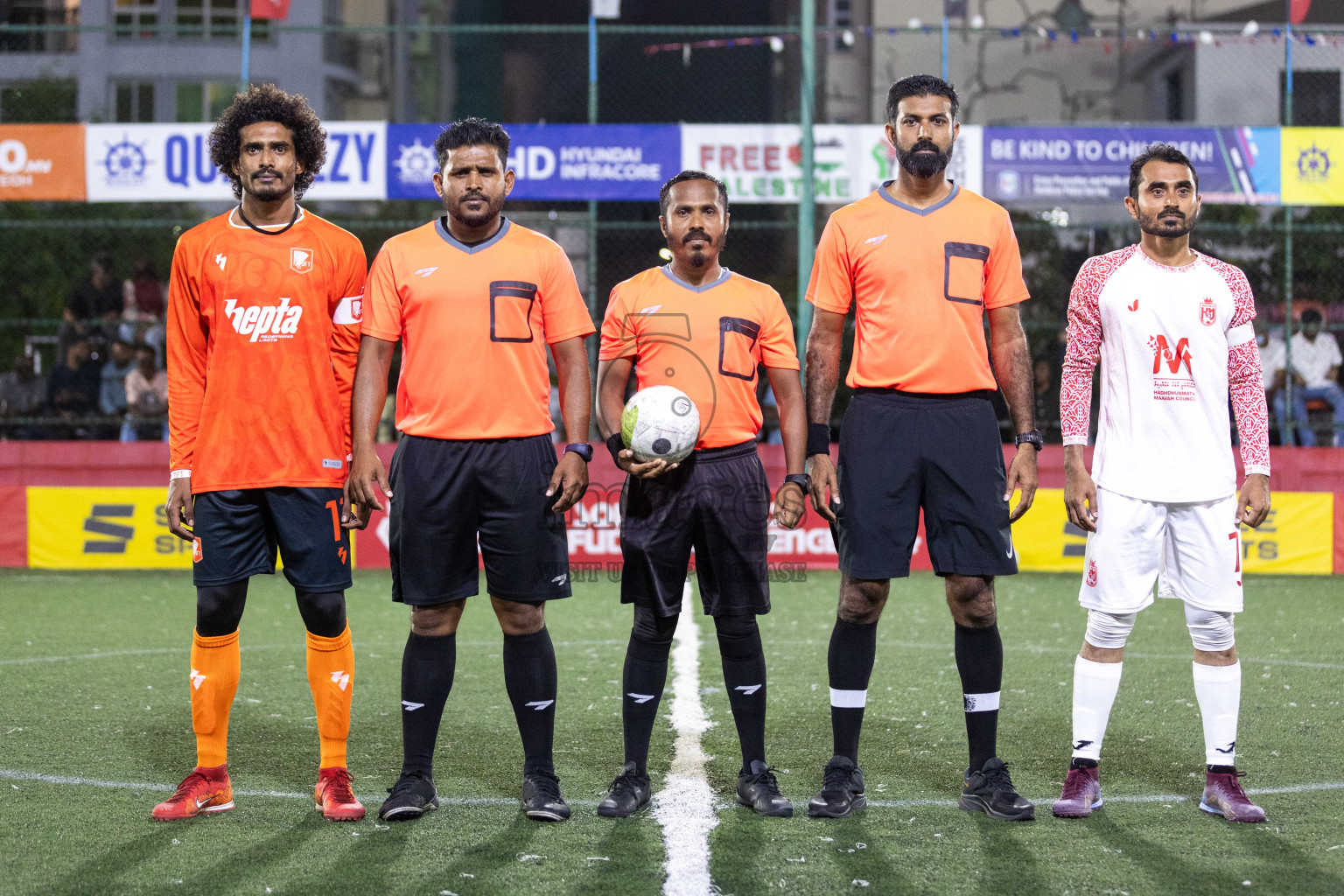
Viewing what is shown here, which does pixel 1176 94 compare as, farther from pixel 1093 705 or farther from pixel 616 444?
pixel 616 444

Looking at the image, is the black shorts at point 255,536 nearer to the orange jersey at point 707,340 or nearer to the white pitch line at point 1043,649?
Answer: the orange jersey at point 707,340

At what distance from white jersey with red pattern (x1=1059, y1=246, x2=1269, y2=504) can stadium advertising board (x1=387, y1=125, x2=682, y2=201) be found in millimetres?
8890

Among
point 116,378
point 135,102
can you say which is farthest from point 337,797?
point 135,102

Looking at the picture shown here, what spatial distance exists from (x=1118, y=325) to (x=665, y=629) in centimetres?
182

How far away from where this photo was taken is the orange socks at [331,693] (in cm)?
420

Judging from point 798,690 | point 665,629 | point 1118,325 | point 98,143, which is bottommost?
point 798,690

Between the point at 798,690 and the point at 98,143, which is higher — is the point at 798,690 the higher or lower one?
the lower one

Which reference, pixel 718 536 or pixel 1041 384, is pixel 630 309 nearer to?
pixel 718 536

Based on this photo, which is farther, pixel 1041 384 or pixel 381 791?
pixel 1041 384

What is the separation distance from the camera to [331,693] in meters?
4.20

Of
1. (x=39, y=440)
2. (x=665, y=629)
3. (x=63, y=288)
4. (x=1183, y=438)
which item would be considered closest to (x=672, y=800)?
(x=665, y=629)

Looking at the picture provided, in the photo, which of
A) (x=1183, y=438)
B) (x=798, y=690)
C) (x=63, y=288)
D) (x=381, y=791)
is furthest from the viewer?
(x=63, y=288)

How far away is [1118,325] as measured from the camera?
4230mm

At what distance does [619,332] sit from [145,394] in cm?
990
